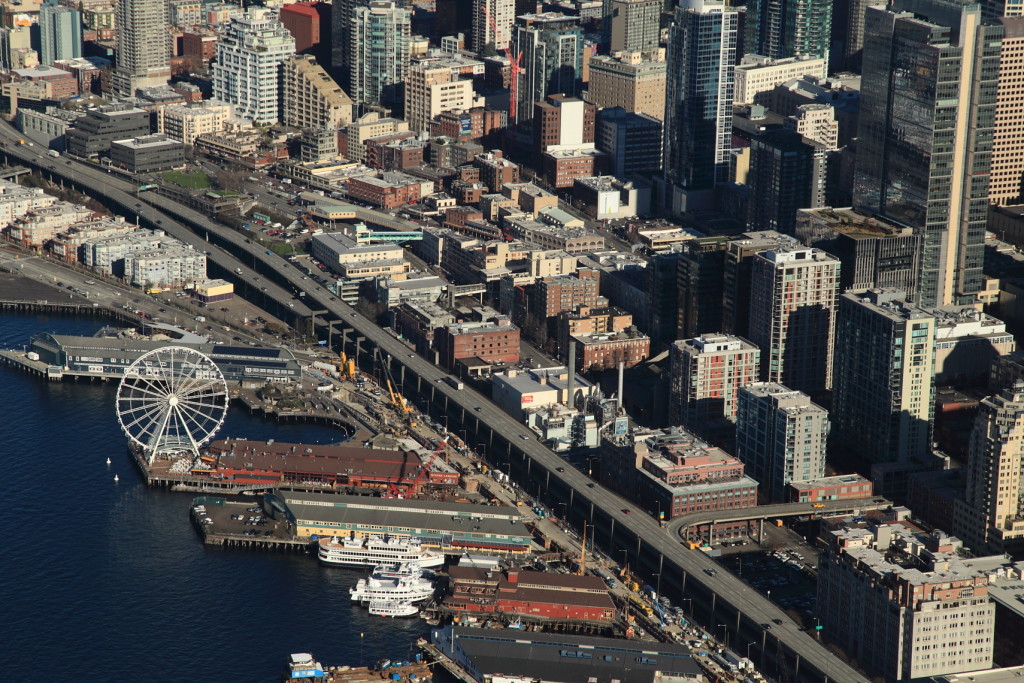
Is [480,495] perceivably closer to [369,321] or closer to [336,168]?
[369,321]

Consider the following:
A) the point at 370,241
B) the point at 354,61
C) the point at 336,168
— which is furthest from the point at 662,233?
the point at 354,61

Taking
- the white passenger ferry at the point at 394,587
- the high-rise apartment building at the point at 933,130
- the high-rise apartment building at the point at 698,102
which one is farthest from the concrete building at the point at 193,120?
the white passenger ferry at the point at 394,587

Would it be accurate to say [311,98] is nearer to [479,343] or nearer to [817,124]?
[817,124]

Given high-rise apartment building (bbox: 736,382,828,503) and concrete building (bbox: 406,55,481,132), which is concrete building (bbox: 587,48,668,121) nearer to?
concrete building (bbox: 406,55,481,132)

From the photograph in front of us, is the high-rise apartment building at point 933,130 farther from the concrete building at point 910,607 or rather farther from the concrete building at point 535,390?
the concrete building at point 910,607

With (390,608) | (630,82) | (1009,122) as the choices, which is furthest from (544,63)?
(390,608)

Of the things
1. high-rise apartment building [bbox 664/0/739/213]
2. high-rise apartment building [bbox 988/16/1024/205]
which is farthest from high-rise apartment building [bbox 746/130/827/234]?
high-rise apartment building [bbox 988/16/1024/205]

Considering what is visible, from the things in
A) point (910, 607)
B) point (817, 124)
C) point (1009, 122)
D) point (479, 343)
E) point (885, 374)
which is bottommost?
point (910, 607)

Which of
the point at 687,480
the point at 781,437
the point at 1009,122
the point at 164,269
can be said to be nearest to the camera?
the point at 687,480
